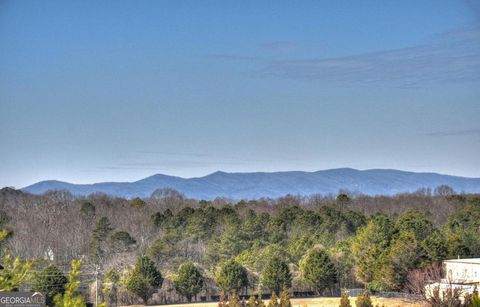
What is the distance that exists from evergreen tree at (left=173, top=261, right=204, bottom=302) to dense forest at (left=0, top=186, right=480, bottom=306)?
6 centimetres

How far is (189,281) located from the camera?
44.2 m

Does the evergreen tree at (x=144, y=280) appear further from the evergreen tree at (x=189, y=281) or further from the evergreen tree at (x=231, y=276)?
the evergreen tree at (x=231, y=276)

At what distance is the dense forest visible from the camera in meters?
42.2

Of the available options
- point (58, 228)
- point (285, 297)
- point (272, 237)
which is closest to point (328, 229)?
point (272, 237)

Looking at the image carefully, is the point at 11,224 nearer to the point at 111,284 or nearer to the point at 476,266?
the point at 111,284

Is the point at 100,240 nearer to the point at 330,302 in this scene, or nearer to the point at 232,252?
the point at 232,252

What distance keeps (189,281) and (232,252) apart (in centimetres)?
805

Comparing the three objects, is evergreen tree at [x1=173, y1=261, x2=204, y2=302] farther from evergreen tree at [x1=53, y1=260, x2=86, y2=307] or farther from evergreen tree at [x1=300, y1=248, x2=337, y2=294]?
evergreen tree at [x1=53, y1=260, x2=86, y2=307]

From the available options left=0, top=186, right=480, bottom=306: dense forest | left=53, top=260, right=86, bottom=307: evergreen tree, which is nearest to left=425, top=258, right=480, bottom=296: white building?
left=0, top=186, right=480, bottom=306: dense forest

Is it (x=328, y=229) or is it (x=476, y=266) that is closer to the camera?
(x=476, y=266)

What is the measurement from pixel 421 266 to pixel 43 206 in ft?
161

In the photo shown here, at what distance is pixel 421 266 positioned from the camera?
4122 centimetres

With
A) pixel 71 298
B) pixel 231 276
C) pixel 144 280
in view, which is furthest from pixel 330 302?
pixel 71 298

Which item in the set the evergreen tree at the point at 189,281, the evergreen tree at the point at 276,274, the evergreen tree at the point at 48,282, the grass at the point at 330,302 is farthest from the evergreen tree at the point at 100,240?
the evergreen tree at the point at 276,274
